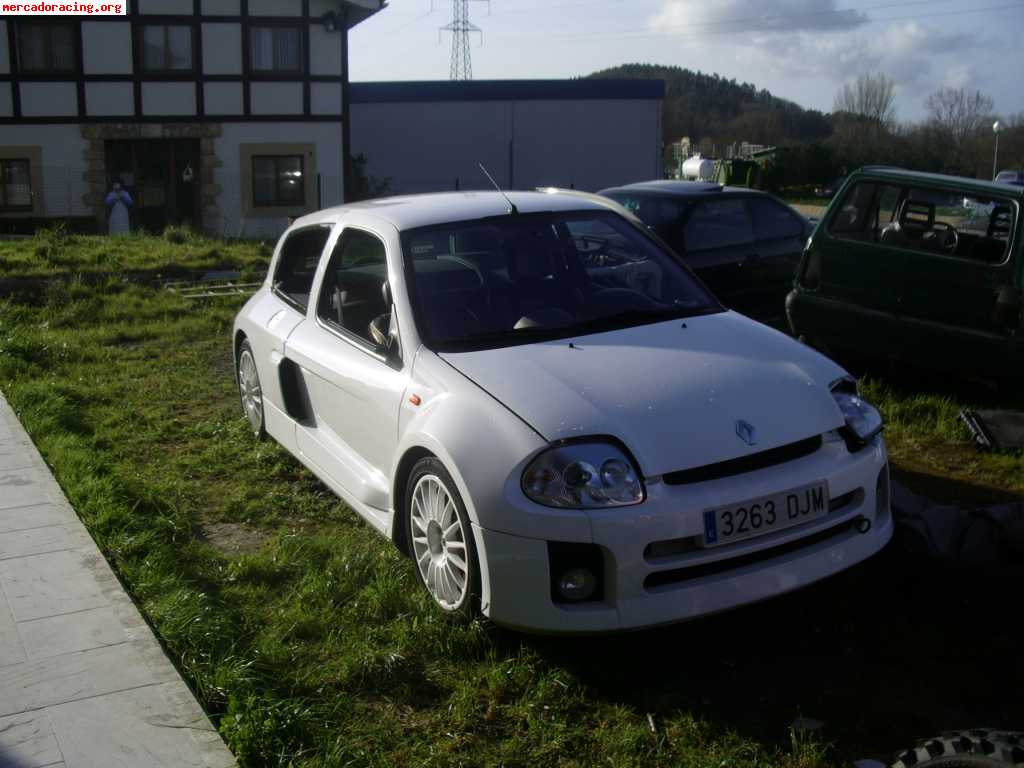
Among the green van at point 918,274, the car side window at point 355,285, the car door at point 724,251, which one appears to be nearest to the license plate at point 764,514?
the car side window at point 355,285

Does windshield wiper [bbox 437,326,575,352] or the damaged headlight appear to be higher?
windshield wiper [bbox 437,326,575,352]

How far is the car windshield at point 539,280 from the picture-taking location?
15.8 ft

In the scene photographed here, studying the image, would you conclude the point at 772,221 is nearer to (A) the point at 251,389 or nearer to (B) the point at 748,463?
(A) the point at 251,389

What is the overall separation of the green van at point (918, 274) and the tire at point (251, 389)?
3.96 meters

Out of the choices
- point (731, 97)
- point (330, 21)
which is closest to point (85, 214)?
point (330, 21)

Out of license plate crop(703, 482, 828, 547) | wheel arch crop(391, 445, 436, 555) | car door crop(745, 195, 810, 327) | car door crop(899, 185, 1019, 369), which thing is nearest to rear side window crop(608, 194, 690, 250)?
car door crop(745, 195, 810, 327)

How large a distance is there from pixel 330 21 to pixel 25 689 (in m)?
27.2

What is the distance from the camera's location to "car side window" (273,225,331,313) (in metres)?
6.47

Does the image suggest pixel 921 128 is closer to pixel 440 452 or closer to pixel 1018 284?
pixel 1018 284

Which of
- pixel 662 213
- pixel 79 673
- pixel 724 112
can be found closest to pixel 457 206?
pixel 79 673

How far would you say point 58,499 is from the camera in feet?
19.5

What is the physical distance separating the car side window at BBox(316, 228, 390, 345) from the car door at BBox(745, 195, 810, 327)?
4986 mm

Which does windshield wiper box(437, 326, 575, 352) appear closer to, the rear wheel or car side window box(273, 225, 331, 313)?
car side window box(273, 225, 331, 313)

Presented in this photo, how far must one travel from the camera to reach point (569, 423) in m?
3.91
